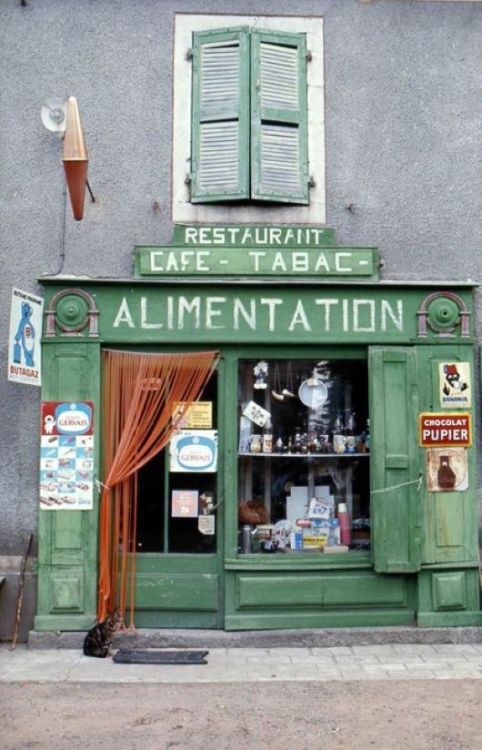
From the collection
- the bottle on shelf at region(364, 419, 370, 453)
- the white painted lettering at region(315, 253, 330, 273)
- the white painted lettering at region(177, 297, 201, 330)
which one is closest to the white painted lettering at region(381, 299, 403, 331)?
the white painted lettering at region(315, 253, 330, 273)

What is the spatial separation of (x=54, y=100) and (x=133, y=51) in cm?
91

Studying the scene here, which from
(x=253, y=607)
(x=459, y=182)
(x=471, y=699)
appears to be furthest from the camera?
(x=459, y=182)

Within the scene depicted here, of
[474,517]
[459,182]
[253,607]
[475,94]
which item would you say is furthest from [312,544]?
[475,94]

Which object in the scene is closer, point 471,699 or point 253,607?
point 471,699

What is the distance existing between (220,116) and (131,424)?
2.87 m

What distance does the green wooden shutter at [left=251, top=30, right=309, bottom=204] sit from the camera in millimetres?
7426

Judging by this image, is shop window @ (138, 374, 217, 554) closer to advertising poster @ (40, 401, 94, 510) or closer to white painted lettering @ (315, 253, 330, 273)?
advertising poster @ (40, 401, 94, 510)

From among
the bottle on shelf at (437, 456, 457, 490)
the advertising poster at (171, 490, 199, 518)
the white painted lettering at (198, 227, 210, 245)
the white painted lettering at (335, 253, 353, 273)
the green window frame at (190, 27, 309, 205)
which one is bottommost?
the advertising poster at (171, 490, 199, 518)

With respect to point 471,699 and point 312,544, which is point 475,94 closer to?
point 312,544

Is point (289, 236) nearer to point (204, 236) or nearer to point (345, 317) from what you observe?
point (204, 236)

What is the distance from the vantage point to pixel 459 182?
24.7ft

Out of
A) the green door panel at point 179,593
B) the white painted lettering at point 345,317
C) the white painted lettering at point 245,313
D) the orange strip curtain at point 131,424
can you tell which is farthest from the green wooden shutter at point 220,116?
the green door panel at point 179,593

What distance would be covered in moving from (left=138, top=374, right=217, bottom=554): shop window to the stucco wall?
1.38 meters

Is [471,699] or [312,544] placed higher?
[312,544]
